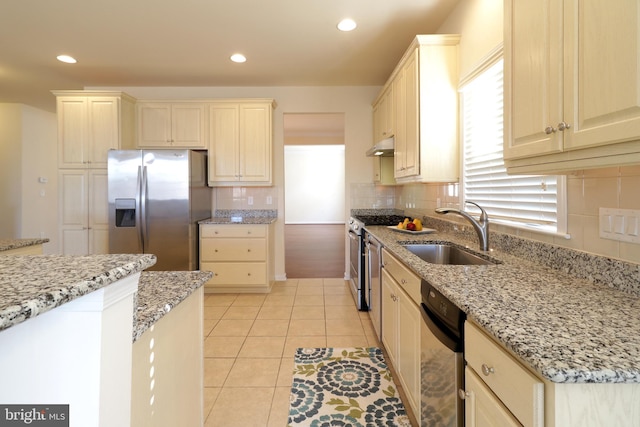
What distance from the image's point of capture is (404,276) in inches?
71.9

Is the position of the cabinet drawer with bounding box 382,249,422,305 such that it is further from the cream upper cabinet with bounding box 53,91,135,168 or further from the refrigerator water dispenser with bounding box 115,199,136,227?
the cream upper cabinet with bounding box 53,91,135,168

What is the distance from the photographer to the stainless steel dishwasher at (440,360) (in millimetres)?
1127

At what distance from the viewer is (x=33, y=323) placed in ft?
1.99

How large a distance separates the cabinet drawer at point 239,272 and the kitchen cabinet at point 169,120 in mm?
1675

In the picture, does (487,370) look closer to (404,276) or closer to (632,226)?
(632,226)

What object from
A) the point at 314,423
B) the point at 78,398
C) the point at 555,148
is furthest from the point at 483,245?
the point at 78,398

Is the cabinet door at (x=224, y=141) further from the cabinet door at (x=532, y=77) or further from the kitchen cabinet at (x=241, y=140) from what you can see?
the cabinet door at (x=532, y=77)

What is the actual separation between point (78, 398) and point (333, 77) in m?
4.17

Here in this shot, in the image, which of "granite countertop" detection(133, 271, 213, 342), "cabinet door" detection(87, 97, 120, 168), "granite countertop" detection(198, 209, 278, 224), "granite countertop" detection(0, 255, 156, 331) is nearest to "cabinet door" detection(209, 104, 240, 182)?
"granite countertop" detection(198, 209, 278, 224)

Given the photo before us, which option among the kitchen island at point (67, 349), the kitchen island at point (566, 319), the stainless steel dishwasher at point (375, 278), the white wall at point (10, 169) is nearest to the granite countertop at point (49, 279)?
the kitchen island at point (67, 349)

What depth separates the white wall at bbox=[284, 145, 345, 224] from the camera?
1245 cm

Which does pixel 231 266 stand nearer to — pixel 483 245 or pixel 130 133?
pixel 130 133

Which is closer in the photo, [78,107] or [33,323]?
[33,323]

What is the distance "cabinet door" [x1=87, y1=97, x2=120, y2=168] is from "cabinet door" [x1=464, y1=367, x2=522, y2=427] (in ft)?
14.3
